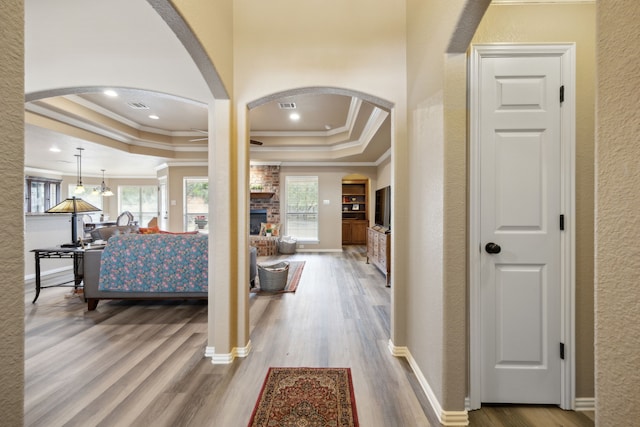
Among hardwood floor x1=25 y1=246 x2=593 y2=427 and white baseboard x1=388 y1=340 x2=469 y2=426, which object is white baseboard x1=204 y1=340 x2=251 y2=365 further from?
white baseboard x1=388 y1=340 x2=469 y2=426

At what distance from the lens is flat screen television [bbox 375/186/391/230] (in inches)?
212

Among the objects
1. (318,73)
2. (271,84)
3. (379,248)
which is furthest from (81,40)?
(379,248)

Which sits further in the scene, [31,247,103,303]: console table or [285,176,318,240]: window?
[285,176,318,240]: window

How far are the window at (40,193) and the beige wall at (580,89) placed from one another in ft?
40.6

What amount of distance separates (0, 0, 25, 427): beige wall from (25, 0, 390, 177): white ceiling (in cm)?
199

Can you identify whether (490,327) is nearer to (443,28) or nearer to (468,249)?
(468,249)

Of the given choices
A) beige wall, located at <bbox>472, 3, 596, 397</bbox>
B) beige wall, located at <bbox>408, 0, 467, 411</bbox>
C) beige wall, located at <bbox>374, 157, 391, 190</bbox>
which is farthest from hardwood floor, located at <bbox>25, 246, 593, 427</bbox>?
beige wall, located at <bbox>374, 157, 391, 190</bbox>

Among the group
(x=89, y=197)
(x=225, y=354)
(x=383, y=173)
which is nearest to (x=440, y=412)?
(x=225, y=354)

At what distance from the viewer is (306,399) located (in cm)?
186

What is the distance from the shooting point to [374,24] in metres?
2.46

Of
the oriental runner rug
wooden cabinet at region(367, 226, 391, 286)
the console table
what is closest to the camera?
the console table

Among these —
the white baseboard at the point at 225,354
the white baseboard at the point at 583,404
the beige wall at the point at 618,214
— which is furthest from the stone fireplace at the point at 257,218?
the beige wall at the point at 618,214

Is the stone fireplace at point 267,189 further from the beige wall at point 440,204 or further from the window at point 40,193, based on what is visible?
the window at point 40,193

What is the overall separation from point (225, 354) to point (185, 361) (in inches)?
14.5
